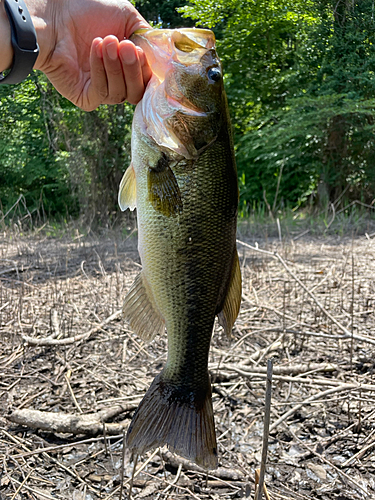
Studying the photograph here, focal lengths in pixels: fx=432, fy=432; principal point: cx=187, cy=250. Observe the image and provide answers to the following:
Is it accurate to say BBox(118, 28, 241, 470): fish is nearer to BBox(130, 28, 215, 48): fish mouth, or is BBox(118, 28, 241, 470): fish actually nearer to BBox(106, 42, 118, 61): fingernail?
BBox(130, 28, 215, 48): fish mouth

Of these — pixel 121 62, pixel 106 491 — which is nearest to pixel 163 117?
pixel 121 62

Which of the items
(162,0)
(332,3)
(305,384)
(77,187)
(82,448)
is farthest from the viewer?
(162,0)

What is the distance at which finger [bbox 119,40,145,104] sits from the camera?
56.0 inches

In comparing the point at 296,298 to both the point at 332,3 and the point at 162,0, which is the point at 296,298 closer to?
the point at 332,3

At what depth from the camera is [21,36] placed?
4.83ft

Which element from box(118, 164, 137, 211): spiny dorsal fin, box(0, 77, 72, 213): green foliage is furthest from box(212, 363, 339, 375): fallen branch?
box(0, 77, 72, 213): green foliage

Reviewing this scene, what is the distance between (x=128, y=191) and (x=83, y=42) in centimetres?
77

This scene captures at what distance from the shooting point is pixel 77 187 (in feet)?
33.3

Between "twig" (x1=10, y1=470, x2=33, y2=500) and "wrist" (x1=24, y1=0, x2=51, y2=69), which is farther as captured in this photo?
"wrist" (x1=24, y1=0, x2=51, y2=69)

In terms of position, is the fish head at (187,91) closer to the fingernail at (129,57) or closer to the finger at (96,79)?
the fingernail at (129,57)

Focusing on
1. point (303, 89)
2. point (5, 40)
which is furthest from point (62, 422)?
point (303, 89)

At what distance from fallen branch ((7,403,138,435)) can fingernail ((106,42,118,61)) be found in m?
1.56

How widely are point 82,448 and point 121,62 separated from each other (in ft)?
5.34

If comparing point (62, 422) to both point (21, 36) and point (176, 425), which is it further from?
point (21, 36)
